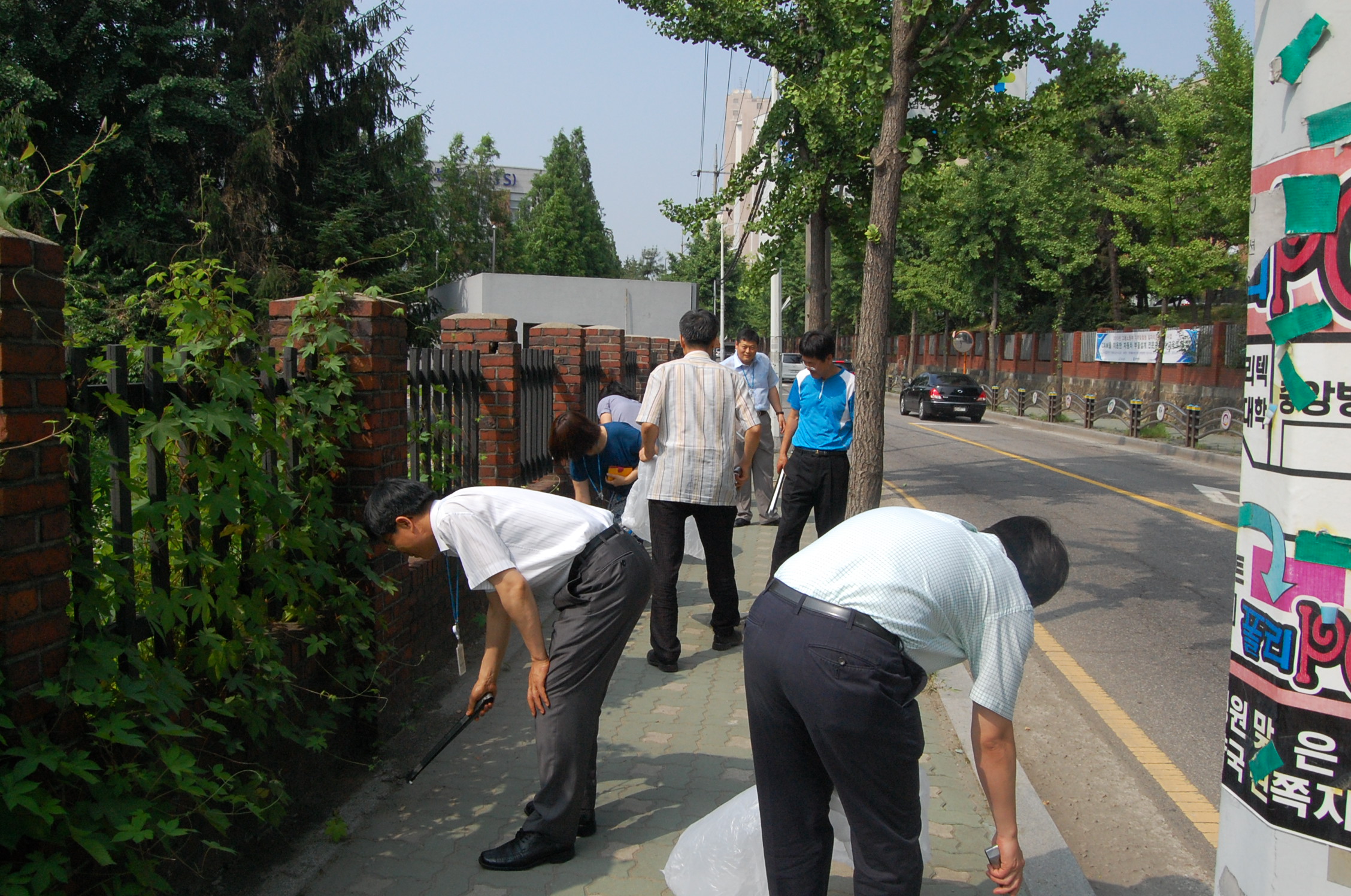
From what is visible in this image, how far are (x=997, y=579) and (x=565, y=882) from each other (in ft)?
6.24

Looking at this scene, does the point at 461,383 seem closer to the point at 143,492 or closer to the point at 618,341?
the point at 143,492

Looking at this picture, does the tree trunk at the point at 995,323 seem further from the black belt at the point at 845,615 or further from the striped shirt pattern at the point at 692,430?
the black belt at the point at 845,615

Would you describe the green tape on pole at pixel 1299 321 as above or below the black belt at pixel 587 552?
above

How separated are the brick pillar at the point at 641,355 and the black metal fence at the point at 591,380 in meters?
1.69

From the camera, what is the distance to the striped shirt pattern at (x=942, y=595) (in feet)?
7.34

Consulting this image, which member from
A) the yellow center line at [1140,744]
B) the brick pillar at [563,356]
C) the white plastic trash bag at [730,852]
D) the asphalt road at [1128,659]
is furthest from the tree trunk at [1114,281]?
the white plastic trash bag at [730,852]

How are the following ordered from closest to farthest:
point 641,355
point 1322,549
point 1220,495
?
point 1322,549 < point 641,355 < point 1220,495

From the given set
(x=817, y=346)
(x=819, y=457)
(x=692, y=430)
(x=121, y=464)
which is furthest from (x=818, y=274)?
(x=121, y=464)

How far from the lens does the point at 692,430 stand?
5258 mm

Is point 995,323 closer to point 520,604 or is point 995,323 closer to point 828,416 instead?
point 828,416

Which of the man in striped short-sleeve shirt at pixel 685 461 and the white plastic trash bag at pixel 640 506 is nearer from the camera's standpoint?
the man in striped short-sleeve shirt at pixel 685 461

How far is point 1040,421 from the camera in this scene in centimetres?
2703

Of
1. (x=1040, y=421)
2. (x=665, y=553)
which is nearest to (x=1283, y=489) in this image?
(x=665, y=553)

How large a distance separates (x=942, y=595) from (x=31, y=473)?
2169 mm
